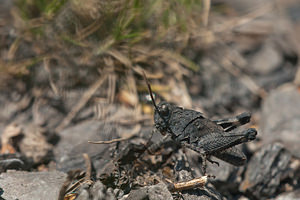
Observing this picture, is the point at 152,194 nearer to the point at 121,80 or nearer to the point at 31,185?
the point at 31,185

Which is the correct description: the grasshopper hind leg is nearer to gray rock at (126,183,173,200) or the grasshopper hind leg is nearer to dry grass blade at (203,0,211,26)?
gray rock at (126,183,173,200)

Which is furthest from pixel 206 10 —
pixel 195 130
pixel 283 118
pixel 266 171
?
pixel 266 171

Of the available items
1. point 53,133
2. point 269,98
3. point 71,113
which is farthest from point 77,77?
point 269,98

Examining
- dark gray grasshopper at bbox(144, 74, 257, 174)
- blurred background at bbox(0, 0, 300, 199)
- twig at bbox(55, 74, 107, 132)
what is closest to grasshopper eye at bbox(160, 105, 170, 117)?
dark gray grasshopper at bbox(144, 74, 257, 174)

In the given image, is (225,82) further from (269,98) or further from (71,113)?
(71,113)

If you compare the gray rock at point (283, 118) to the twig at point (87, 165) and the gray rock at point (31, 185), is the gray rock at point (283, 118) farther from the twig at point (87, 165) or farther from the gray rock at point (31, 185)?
the gray rock at point (31, 185)
